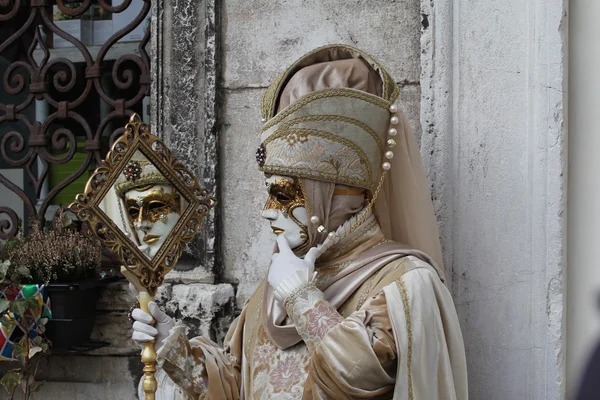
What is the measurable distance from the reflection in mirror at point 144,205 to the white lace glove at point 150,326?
17 centimetres

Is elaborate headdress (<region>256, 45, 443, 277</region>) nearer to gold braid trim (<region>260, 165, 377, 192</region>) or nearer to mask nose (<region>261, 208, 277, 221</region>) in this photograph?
gold braid trim (<region>260, 165, 377, 192</region>)

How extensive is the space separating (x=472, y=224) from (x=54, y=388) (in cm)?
210

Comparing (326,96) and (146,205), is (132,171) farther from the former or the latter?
(326,96)

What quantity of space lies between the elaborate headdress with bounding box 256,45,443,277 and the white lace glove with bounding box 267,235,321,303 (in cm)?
23

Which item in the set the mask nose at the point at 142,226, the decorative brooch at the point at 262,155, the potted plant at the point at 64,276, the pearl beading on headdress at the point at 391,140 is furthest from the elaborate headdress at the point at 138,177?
the potted plant at the point at 64,276

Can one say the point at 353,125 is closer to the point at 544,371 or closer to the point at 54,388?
the point at 544,371

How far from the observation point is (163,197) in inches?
105

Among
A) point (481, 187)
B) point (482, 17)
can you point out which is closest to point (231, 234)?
point (481, 187)

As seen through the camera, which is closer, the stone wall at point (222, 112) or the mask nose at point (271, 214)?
the mask nose at point (271, 214)

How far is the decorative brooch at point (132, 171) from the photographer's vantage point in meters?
2.57

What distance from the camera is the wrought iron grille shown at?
3.94 metres

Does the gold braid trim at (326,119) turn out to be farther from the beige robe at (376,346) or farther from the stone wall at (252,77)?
the stone wall at (252,77)

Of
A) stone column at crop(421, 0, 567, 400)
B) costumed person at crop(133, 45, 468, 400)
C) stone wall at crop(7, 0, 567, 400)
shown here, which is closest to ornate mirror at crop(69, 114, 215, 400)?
costumed person at crop(133, 45, 468, 400)

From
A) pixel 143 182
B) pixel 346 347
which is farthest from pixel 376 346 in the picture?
pixel 143 182
